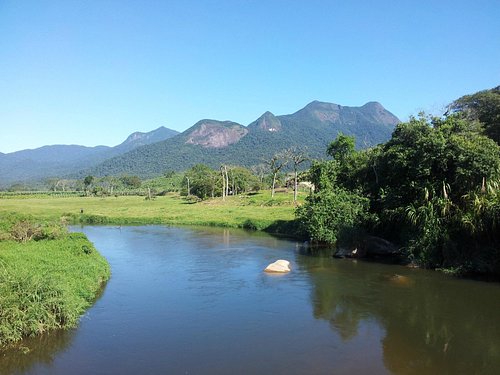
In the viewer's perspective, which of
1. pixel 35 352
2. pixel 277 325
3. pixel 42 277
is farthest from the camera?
pixel 277 325

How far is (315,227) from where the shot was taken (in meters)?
42.8

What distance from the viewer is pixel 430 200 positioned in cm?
3350

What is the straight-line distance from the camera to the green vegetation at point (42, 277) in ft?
60.3

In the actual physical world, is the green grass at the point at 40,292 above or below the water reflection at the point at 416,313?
above

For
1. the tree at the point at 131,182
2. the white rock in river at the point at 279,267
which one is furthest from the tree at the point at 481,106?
the tree at the point at 131,182

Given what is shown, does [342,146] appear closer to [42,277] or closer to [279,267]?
[279,267]

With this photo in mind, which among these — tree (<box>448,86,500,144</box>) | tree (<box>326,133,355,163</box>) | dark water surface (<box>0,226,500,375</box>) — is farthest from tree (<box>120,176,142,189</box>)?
dark water surface (<box>0,226,500,375</box>)

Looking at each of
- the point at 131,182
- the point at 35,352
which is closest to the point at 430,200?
the point at 35,352

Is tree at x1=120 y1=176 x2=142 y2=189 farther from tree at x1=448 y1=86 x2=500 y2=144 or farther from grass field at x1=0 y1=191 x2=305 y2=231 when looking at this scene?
tree at x1=448 y1=86 x2=500 y2=144

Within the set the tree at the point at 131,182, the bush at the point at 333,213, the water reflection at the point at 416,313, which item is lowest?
the water reflection at the point at 416,313

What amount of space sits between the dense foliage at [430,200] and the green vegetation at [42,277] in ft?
74.5

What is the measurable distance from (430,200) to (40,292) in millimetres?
28063

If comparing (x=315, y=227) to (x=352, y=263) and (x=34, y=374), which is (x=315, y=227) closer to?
(x=352, y=263)

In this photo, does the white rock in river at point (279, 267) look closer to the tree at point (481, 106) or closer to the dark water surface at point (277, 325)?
the dark water surface at point (277, 325)
